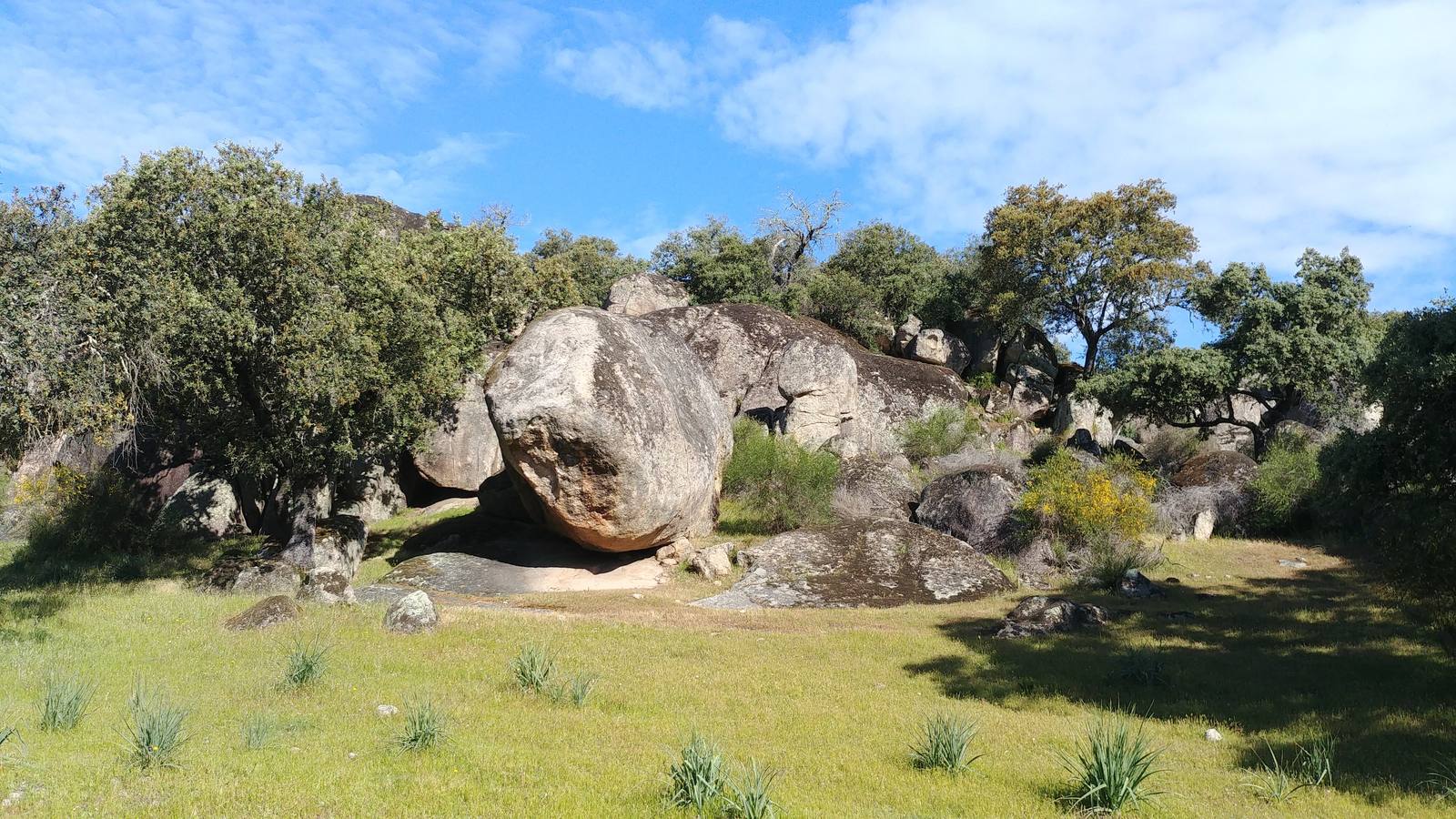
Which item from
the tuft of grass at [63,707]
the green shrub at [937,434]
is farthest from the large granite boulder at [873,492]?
Result: the tuft of grass at [63,707]

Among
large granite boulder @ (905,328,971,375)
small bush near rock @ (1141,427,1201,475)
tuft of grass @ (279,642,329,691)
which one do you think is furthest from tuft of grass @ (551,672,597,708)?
large granite boulder @ (905,328,971,375)

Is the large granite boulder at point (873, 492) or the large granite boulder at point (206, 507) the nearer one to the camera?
the large granite boulder at point (206, 507)

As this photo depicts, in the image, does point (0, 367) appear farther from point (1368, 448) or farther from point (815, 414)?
point (815, 414)

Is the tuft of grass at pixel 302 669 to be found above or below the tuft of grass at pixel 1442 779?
below

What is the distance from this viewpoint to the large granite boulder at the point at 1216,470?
1138 inches

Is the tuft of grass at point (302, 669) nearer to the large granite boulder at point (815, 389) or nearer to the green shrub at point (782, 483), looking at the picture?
the green shrub at point (782, 483)

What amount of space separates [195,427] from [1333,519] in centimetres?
3104

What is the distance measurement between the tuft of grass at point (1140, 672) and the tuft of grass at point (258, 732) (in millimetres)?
10562

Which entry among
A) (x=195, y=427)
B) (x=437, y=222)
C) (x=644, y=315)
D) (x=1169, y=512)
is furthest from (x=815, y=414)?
(x=195, y=427)

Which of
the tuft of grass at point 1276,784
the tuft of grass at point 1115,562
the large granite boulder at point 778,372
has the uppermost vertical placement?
the large granite boulder at point 778,372

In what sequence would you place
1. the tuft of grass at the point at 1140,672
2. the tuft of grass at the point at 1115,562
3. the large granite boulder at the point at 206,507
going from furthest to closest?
1. the large granite boulder at the point at 206,507
2. the tuft of grass at the point at 1115,562
3. the tuft of grass at the point at 1140,672

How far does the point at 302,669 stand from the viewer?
10383 millimetres

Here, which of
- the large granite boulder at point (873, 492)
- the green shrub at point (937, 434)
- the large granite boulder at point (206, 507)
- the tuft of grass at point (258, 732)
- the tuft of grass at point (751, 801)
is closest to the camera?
the tuft of grass at point (751, 801)

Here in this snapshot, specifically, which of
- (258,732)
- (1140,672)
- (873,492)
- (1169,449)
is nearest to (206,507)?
(873,492)
